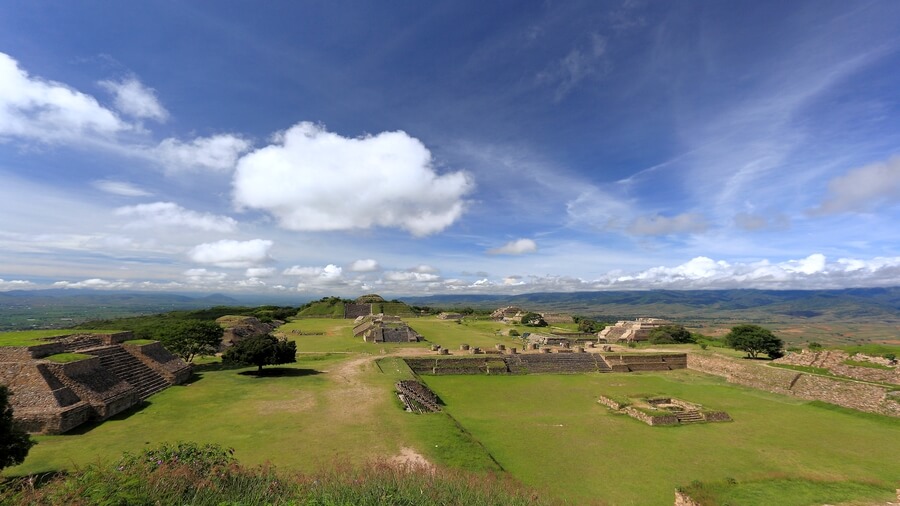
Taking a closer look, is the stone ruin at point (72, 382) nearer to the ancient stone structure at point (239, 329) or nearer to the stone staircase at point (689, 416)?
the ancient stone structure at point (239, 329)

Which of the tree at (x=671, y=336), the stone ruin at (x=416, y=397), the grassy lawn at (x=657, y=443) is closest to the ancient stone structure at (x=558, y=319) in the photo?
the tree at (x=671, y=336)

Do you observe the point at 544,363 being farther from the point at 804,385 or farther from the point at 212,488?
the point at 212,488

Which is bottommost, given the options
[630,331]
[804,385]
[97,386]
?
[804,385]

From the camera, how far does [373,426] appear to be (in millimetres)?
17375

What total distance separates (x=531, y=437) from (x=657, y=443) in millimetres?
6415

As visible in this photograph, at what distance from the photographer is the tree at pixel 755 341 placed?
128ft

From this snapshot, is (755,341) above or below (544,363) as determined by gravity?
above

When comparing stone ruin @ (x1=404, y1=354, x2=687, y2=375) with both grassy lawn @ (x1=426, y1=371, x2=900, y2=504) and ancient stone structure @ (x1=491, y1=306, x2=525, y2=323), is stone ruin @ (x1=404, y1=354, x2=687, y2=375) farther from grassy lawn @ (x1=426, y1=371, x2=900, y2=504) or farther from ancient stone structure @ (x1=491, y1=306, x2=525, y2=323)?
ancient stone structure @ (x1=491, y1=306, x2=525, y2=323)

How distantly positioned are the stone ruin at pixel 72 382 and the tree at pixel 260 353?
4687 mm

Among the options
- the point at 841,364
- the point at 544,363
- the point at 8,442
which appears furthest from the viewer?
the point at 544,363

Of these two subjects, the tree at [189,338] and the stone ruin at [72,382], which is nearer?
the stone ruin at [72,382]

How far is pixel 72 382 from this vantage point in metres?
17.0

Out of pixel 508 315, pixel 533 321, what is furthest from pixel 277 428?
pixel 508 315

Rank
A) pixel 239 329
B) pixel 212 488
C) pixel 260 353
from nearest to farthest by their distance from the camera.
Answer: pixel 212 488 < pixel 260 353 < pixel 239 329
